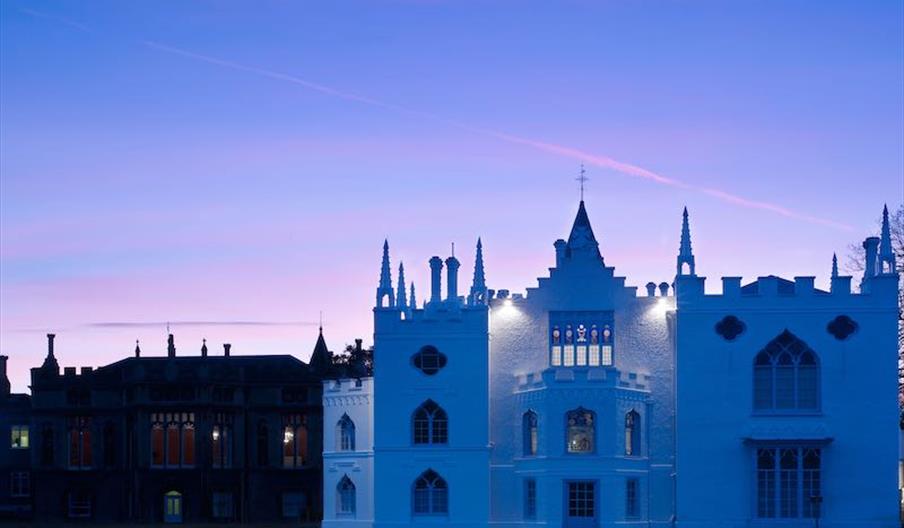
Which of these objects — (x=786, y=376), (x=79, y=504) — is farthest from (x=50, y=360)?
(x=786, y=376)

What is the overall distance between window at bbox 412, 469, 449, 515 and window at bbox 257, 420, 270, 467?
24819mm

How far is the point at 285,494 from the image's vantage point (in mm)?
78688

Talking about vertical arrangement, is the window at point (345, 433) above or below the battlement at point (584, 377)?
below

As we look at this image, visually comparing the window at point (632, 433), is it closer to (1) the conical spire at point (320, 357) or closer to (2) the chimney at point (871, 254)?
(2) the chimney at point (871, 254)

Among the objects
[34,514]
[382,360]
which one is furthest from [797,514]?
[34,514]

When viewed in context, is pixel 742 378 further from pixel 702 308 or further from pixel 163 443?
pixel 163 443

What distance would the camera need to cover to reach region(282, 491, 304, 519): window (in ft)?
257

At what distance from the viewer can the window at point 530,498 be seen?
54969 mm

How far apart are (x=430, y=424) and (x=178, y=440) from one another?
24.9 meters

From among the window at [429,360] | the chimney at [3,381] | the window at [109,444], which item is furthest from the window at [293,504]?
the window at [429,360]

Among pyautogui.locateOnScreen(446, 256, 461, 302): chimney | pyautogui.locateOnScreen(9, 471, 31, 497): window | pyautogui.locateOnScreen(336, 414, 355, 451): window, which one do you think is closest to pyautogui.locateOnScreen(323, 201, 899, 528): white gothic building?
pyautogui.locateOnScreen(446, 256, 461, 302): chimney

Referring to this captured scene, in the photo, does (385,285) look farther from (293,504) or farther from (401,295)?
(293,504)

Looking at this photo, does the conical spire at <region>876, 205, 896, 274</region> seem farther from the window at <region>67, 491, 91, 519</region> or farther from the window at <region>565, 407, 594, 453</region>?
the window at <region>67, 491, 91, 519</region>

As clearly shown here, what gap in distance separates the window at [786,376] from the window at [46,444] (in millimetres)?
37610
